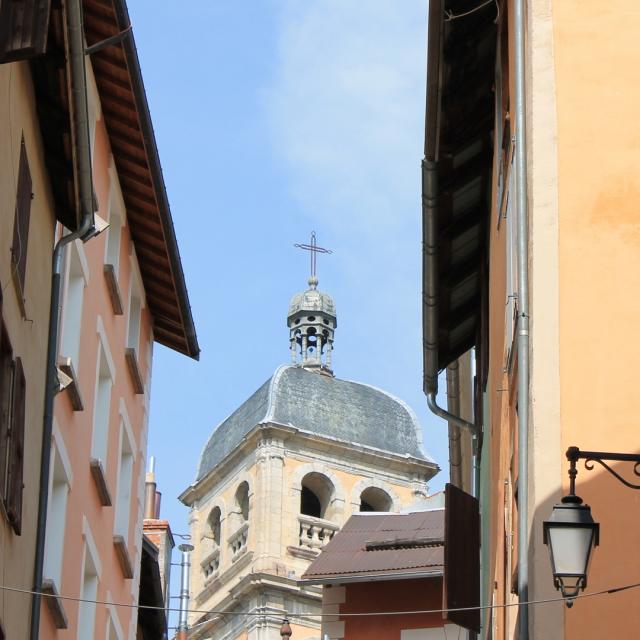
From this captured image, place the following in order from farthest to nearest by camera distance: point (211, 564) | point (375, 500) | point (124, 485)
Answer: point (211, 564)
point (375, 500)
point (124, 485)

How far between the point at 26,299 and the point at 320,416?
61.8m

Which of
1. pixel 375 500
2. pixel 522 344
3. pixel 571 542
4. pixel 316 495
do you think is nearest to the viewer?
pixel 571 542

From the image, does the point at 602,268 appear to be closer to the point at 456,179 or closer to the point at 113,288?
the point at 456,179

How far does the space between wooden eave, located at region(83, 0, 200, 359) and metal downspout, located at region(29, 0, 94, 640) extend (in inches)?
113

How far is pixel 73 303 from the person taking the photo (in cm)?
1845

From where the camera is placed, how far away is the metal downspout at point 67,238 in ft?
47.3

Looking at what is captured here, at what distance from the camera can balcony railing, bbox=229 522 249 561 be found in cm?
Answer: 7281

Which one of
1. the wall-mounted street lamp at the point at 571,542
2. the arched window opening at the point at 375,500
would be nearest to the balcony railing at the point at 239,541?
the arched window opening at the point at 375,500

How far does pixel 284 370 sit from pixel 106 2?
60.1 meters

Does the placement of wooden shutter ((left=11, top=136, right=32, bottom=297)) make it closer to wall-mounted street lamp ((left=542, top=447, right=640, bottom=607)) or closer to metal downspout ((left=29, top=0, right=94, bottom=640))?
metal downspout ((left=29, top=0, right=94, bottom=640))

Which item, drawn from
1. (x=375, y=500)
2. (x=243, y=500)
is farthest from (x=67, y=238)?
(x=243, y=500)

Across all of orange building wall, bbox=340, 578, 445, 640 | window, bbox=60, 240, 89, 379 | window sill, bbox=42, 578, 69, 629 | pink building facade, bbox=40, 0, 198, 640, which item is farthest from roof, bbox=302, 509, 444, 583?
window sill, bbox=42, 578, 69, 629

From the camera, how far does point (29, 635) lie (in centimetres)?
1527

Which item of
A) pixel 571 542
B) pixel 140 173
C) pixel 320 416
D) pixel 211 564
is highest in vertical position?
pixel 320 416
